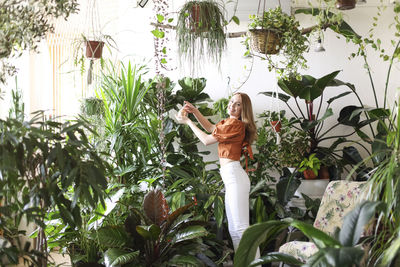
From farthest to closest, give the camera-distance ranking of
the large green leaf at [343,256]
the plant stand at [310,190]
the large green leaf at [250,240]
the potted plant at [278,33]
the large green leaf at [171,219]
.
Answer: the plant stand at [310,190], the potted plant at [278,33], the large green leaf at [171,219], the large green leaf at [250,240], the large green leaf at [343,256]

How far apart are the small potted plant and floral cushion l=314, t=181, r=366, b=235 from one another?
988mm

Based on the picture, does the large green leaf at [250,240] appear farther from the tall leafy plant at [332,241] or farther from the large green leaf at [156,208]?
the large green leaf at [156,208]

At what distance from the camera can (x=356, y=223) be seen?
2250mm

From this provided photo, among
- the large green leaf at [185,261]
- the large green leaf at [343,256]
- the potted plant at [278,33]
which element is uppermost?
the potted plant at [278,33]

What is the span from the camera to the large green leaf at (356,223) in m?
2.20

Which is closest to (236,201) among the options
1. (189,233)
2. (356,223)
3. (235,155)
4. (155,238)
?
(235,155)

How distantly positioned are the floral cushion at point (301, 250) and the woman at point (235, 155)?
0.65 m

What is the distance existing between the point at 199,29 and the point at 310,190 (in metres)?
2.25

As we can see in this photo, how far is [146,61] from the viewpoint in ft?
18.9

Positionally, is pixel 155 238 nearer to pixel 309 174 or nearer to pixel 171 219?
pixel 171 219

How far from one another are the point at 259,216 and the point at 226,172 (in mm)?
765

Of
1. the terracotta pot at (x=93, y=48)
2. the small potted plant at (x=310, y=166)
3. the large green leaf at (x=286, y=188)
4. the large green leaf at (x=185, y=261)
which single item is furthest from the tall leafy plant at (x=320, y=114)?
the large green leaf at (x=185, y=261)

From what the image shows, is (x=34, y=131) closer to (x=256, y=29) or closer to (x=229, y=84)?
(x=256, y=29)

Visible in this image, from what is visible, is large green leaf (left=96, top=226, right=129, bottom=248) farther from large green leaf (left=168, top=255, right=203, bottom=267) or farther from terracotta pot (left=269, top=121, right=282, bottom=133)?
terracotta pot (left=269, top=121, right=282, bottom=133)
